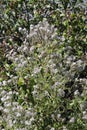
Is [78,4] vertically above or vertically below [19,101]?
above

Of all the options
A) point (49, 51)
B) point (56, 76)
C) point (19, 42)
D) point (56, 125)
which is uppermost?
point (19, 42)

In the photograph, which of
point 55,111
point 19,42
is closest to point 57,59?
point 55,111

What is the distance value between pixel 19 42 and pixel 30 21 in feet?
1.00

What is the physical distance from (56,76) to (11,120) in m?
0.55

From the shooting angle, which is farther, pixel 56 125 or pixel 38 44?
pixel 38 44

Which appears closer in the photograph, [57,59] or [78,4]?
[57,59]

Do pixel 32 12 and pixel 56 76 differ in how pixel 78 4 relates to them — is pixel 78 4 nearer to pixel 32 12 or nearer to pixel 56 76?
pixel 32 12

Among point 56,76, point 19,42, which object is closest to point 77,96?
point 56,76

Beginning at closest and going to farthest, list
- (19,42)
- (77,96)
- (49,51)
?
(77,96)
(49,51)
(19,42)

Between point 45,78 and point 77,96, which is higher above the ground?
point 45,78

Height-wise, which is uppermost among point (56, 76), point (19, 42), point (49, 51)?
point (19, 42)

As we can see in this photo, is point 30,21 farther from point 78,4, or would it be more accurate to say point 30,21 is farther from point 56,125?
point 56,125

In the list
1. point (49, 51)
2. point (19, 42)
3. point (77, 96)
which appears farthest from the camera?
point (19, 42)

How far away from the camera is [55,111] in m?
4.39
